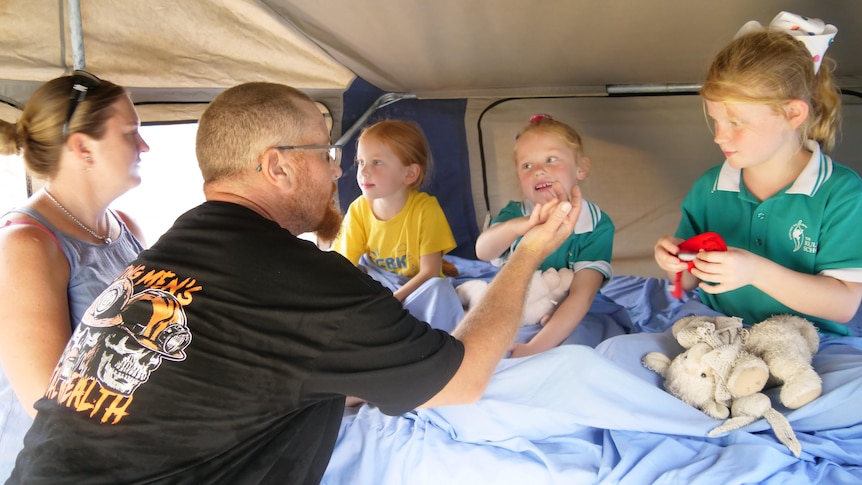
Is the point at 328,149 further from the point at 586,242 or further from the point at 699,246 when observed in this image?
the point at 586,242

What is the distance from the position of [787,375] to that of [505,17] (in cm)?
122

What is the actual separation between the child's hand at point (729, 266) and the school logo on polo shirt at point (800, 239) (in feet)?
0.69

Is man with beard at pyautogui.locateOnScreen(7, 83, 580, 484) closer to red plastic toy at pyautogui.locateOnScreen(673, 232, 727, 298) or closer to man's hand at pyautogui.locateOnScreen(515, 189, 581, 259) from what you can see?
man's hand at pyautogui.locateOnScreen(515, 189, 581, 259)

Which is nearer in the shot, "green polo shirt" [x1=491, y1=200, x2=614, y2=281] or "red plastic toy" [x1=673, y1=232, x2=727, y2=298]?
"red plastic toy" [x1=673, y1=232, x2=727, y2=298]

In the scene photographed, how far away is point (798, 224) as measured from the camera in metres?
1.38

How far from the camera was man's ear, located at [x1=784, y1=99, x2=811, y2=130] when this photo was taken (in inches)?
52.3

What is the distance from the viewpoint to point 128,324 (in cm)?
97

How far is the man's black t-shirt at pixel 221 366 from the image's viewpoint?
93 centimetres

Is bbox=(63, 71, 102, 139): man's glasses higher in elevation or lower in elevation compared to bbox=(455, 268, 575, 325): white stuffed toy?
higher

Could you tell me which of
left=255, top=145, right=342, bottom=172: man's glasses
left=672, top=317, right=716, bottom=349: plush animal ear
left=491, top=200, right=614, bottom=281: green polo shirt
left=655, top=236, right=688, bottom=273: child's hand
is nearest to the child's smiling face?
left=491, top=200, right=614, bottom=281: green polo shirt

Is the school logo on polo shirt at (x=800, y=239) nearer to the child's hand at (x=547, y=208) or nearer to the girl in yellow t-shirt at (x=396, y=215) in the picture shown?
the child's hand at (x=547, y=208)

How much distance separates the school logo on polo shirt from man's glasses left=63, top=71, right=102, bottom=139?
1554 mm

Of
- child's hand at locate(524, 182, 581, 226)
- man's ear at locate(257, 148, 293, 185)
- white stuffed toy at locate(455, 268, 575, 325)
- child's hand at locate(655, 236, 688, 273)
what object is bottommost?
white stuffed toy at locate(455, 268, 575, 325)

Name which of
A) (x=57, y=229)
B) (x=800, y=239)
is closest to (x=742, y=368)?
(x=800, y=239)
